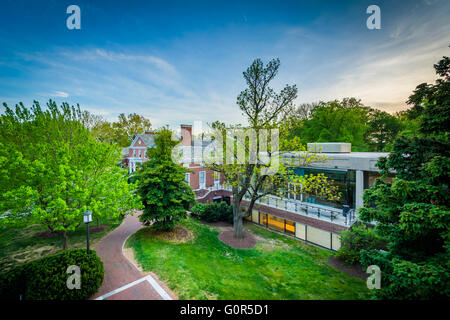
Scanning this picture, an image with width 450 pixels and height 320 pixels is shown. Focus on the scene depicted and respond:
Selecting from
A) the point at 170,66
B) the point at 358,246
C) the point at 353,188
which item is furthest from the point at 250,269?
the point at 170,66

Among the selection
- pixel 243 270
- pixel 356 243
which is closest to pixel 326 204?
pixel 356 243

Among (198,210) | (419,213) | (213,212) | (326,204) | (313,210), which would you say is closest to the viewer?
(419,213)

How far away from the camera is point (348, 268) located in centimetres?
1004

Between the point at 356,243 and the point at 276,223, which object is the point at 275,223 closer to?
the point at 276,223

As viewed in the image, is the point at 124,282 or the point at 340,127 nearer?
the point at 124,282

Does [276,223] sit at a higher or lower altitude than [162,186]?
lower

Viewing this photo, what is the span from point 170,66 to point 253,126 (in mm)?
9542

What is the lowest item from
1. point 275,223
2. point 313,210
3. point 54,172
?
point 275,223

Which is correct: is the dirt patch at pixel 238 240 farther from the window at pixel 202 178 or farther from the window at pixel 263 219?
the window at pixel 202 178

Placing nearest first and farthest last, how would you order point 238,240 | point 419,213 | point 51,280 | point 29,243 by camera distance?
point 419,213, point 51,280, point 29,243, point 238,240

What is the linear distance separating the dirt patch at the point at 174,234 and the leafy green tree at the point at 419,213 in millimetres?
10015

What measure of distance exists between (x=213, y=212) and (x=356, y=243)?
10.8 m

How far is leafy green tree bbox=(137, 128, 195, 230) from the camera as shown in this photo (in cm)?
1170

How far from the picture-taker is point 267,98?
12.0m
